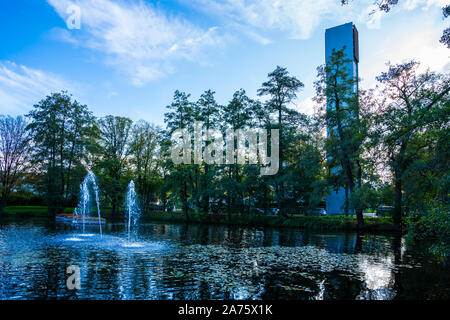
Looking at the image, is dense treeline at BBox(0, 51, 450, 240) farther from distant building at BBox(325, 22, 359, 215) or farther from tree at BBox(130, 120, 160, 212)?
distant building at BBox(325, 22, 359, 215)

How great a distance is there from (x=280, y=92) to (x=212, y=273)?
91.7 ft

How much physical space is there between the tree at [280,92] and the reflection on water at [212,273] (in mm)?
19408

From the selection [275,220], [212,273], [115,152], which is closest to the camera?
[212,273]

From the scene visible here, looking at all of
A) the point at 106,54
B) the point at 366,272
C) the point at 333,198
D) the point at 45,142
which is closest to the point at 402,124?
the point at 366,272

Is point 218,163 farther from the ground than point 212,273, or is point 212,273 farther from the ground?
point 218,163

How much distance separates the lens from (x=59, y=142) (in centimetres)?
3947

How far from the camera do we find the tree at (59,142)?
38.2 meters

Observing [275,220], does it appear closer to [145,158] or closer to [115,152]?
[145,158]

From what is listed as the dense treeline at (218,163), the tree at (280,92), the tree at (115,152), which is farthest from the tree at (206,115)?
the tree at (115,152)

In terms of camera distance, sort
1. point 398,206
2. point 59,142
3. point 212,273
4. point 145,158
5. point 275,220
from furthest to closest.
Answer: point 145,158 < point 59,142 < point 275,220 < point 398,206 < point 212,273

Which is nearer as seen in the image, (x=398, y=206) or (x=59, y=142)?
(x=398, y=206)

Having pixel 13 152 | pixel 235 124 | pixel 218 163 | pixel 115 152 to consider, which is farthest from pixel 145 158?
pixel 13 152

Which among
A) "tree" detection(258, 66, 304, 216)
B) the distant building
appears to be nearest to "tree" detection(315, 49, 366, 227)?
"tree" detection(258, 66, 304, 216)
